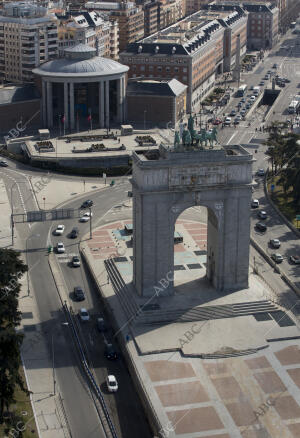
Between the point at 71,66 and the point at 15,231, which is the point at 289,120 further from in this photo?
the point at 15,231

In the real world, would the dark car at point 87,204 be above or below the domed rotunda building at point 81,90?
below

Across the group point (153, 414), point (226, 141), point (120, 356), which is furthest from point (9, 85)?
point (153, 414)

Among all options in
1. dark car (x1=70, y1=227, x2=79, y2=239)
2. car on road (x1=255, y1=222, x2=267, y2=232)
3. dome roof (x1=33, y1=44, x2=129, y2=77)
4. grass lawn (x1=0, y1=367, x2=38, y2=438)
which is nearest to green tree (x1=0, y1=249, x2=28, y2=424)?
grass lawn (x1=0, y1=367, x2=38, y2=438)

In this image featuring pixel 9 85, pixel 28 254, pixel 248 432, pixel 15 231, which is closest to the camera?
pixel 248 432

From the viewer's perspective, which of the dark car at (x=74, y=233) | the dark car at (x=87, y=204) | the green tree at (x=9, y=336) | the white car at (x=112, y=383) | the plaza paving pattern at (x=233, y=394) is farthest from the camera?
→ the dark car at (x=87, y=204)

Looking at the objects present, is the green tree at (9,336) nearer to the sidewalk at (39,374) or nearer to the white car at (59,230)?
the sidewalk at (39,374)

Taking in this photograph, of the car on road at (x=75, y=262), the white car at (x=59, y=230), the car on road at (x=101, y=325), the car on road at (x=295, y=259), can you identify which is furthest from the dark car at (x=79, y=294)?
the car on road at (x=295, y=259)

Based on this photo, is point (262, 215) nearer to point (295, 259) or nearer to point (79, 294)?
point (295, 259)
